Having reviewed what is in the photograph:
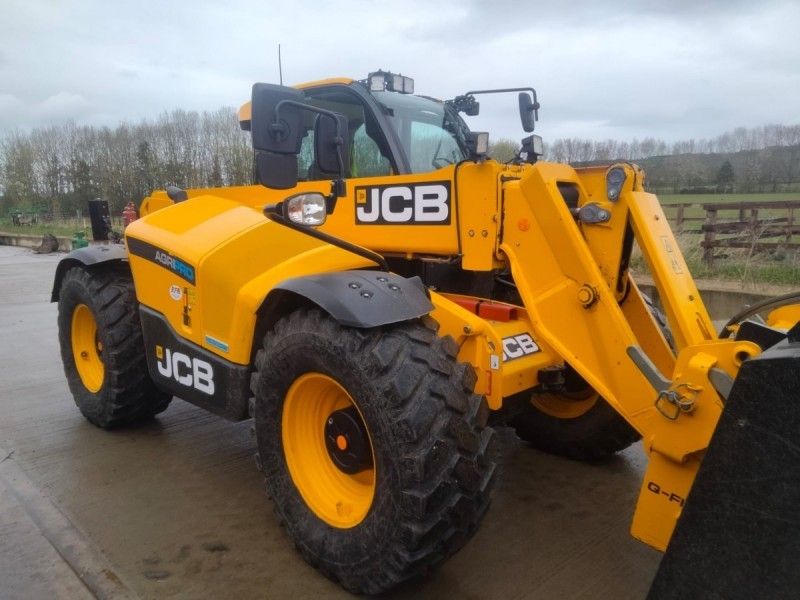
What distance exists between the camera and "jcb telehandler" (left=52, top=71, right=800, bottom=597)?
5.20ft

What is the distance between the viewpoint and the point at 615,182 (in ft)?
8.67

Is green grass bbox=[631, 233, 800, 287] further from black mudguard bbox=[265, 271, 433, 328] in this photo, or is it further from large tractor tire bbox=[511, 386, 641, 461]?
black mudguard bbox=[265, 271, 433, 328]

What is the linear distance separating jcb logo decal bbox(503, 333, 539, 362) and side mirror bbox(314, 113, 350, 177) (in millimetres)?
1042

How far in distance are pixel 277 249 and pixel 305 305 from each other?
20.0 inches

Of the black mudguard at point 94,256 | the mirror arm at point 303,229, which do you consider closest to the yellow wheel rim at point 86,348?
the black mudguard at point 94,256

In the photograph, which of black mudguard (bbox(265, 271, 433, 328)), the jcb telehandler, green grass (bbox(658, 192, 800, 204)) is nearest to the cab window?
the jcb telehandler

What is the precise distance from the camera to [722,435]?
154 cm

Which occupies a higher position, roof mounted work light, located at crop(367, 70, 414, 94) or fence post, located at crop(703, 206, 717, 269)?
roof mounted work light, located at crop(367, 70, 414, 94)

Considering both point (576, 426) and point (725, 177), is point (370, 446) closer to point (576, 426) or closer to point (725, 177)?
point (576, 426)

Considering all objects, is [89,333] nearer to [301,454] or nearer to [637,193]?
[301,454]

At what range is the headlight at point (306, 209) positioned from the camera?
8.60 ft

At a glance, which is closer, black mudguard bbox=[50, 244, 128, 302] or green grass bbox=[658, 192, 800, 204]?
black mudguard bbox=[50, 244, 128, 302]

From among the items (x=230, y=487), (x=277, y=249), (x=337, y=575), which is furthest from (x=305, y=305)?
(x=230, y=487)

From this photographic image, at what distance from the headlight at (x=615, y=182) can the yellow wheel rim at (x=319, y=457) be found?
4.60 feet
